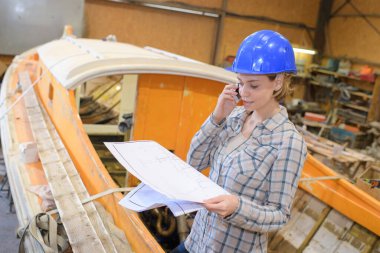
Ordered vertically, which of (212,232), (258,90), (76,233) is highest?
(258,90)

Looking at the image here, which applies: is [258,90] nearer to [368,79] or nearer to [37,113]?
[37,113]

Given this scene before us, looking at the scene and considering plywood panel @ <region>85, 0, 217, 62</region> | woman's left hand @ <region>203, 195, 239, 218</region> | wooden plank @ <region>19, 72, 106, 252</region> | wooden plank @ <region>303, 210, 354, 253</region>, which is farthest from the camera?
plywood panel @ <region>85, 0, 217, 62</region>

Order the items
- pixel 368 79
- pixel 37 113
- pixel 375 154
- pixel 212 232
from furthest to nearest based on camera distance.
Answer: pixel 368 79
pixel 375 154
pixel 37 113
pixel 212 232

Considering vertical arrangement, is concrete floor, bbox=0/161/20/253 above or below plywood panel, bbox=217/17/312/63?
below

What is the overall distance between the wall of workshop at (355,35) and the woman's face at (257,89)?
32.6 feet

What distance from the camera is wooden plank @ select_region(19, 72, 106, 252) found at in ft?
6.08

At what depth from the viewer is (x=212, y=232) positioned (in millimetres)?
1445

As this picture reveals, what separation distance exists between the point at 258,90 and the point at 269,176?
0.30 m

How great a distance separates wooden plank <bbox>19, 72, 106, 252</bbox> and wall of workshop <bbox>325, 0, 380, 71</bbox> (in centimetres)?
952

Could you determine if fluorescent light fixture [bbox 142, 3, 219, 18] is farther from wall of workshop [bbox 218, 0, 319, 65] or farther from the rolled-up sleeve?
the rolled-up sleeve

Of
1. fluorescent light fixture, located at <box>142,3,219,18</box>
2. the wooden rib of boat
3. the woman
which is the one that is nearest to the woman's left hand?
the woman

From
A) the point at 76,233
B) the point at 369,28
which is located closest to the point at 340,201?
the point at 76,233

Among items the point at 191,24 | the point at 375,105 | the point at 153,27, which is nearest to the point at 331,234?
the point at 375,105

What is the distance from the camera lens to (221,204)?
1148 mm
